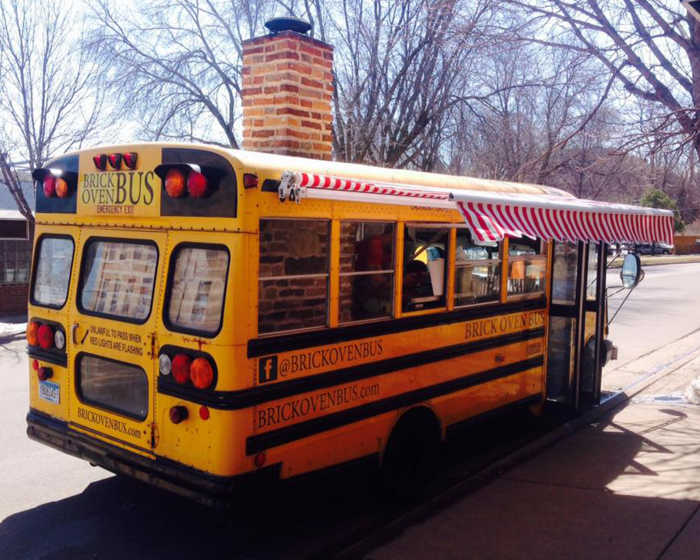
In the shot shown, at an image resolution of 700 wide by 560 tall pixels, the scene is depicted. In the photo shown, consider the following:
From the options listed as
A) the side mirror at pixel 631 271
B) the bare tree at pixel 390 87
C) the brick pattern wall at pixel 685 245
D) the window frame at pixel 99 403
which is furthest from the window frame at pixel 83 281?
the brick pattern wall at pixel 685 245

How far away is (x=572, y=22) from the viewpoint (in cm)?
757

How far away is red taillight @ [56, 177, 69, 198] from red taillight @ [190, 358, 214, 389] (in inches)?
66.2

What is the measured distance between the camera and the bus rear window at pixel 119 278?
14.1 ft

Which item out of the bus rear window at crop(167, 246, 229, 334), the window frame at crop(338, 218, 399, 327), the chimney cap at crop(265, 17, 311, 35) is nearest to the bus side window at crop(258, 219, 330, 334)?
the window frame at crop(338, 218, 399, 327)

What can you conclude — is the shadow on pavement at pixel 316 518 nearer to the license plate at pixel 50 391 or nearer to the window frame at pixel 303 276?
the license plate at pixel 50 391

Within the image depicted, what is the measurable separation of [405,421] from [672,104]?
4.90 metres

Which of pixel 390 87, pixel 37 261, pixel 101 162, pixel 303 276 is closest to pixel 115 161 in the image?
pixel 101 162

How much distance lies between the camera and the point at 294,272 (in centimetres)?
439

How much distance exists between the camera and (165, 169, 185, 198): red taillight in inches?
158

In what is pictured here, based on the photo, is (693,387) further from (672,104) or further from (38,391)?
(38,391)

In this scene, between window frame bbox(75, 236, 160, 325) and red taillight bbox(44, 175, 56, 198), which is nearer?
window frame bbox(75, 236, 160, 325)

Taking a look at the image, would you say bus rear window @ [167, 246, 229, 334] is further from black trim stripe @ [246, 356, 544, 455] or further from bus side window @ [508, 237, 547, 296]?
bus side window @ [508, 237, 547, 296]

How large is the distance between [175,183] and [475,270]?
256 cm

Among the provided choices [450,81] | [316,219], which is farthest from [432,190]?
[450,81]
